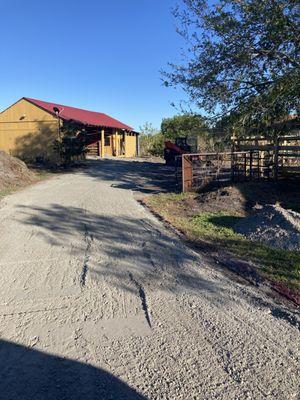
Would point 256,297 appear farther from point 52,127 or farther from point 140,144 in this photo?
point 140,144

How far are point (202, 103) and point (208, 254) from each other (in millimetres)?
6870

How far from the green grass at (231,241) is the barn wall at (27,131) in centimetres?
1832

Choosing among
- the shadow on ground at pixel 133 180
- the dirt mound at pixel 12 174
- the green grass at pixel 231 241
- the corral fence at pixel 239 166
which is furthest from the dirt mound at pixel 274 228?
the dirt mound at pixel 12 174

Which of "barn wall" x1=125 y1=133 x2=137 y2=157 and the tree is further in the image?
"barn wall" x1=125 y1=133 x2=137 y2=157

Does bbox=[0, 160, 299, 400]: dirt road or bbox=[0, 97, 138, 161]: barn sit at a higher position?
bbox=[0, 97, 138, 161]: barn

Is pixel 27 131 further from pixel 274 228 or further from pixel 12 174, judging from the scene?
pixel 274 228

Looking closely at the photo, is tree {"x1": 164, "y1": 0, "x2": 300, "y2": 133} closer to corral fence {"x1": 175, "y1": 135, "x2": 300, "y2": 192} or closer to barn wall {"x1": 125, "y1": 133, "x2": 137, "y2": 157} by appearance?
corral fence {"x1": 175, "y1": 135, "x2": 300, "y2": 192}

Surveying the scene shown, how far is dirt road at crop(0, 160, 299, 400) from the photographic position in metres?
3.13

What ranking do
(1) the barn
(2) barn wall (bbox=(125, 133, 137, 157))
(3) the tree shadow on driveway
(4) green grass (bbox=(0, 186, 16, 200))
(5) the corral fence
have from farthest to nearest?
(2) barn wall (bbox=(125, 133, 137, 157)), (1) the barn, (5) the corral fence, (4) green grass (bbox=(0, 186, 16, 200)), (3) the tree shadow on driveway

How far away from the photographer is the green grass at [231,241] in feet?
18.5

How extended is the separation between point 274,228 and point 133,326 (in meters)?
4.50

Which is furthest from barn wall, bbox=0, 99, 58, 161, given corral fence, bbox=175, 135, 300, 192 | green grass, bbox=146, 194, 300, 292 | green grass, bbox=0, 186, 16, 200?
green grass, bbox=146, 194, 300, 292

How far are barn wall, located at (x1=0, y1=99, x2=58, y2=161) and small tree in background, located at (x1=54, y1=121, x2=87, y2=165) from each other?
147 centimetres

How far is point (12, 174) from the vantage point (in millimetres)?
17562
